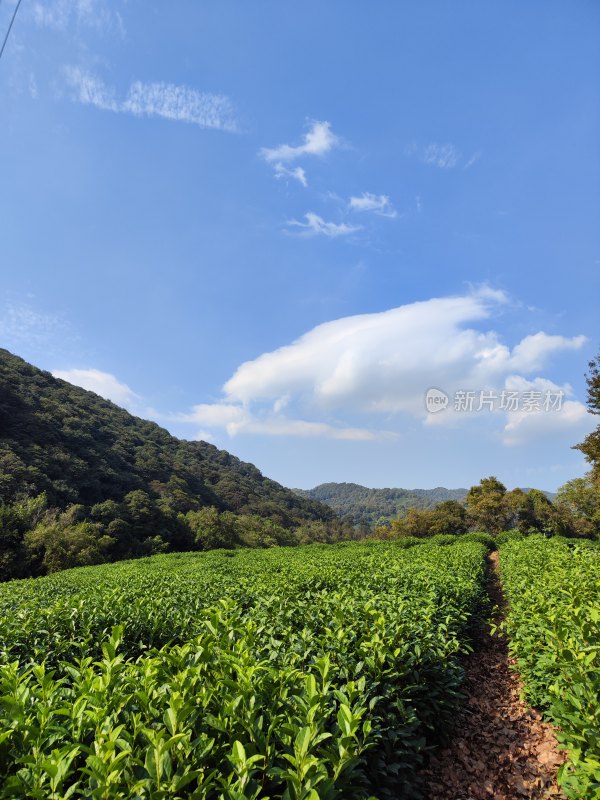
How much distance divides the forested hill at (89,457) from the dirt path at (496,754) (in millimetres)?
38602

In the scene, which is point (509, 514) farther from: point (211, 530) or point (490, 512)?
point (211, 530)

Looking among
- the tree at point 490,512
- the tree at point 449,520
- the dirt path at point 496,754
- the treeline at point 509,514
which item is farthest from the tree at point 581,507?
the dirt path at point 496,754

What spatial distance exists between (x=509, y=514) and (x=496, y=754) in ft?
163

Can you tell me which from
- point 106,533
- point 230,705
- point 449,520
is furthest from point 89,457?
point 230,705

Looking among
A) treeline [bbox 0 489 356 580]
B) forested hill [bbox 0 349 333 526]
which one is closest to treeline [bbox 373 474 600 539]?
treeline [bbox 0 489 356 580]

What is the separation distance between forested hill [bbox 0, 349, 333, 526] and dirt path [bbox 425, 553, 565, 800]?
127 ft

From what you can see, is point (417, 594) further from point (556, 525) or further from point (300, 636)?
point (556, 525)

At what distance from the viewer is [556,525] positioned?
41.7m

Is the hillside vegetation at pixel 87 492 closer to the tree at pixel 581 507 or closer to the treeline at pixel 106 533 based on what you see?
the treeline at pixel 106 533

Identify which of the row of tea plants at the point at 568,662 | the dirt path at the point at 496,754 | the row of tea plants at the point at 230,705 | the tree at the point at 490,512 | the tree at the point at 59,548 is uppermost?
the tree at the point at 490,512

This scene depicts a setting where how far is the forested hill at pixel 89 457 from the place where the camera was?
40.1 metres

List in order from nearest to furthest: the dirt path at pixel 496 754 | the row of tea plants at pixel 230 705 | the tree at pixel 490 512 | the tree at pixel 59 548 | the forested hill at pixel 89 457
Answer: the row of tea plants at pixel 230 705
the dirt path at pixel 496 754
the tree at pixel 59 548
the forested hill at pixel 89 457
the tree at pixel 490 512

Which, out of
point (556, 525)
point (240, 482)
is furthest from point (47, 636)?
point (240, 482)

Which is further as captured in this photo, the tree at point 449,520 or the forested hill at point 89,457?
the tree at point 449,520
